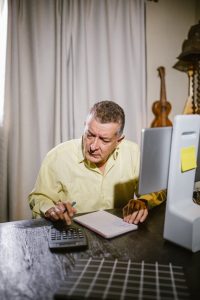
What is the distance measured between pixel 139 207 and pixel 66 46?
180 centimetres

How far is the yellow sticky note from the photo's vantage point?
1009 millimetres

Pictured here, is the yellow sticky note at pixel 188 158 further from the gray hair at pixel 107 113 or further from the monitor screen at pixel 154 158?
the gray hair at pixel 107 113

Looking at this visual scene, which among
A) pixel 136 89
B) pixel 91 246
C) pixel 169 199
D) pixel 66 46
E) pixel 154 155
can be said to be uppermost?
pixel 66 46

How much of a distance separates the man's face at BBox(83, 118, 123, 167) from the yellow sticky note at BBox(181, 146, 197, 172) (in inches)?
21.0

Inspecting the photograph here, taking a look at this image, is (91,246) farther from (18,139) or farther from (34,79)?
(34,79)

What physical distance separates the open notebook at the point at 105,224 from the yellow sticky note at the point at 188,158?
0.33m

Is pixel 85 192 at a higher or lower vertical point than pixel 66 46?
lower

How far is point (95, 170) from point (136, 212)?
46 cm

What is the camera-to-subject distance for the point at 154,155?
0.95 metres

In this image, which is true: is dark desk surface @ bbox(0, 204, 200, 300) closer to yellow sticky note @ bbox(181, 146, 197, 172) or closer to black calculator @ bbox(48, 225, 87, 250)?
black calculator @ bbox(48, 225, 87, 250)

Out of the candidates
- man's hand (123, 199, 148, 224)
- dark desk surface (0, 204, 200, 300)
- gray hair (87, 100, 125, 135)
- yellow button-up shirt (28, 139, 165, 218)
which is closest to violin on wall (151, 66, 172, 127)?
yellow button-up shirt (28, 139, 165, 218)

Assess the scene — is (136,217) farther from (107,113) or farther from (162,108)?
(162,108)

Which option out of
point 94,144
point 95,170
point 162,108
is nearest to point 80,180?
point 95,170

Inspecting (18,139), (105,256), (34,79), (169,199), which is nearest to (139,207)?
(169,199)
